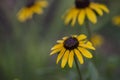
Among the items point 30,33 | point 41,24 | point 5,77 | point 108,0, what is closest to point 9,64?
point 5,77

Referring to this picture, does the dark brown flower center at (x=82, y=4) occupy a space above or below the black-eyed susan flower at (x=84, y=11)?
above

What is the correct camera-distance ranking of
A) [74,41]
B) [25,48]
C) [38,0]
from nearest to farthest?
[74,41], [38,0], [25,48]

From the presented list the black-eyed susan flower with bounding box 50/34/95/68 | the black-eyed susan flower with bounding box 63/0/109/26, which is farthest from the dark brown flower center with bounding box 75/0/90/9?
the black-eyed susan flower with bounding box 50/34/95/68

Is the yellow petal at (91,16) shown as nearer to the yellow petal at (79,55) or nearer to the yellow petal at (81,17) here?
the yellow petal at (81,17)

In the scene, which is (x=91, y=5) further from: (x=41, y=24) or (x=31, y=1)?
(x=41, y=24)

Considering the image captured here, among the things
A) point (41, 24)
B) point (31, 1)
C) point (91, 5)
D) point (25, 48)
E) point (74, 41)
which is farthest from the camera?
point (41, 24)

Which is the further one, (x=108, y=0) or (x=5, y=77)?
(x=108, y=0)

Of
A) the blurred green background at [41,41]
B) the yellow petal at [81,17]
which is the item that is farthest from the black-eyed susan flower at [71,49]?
the blurred green background at [41,41]
